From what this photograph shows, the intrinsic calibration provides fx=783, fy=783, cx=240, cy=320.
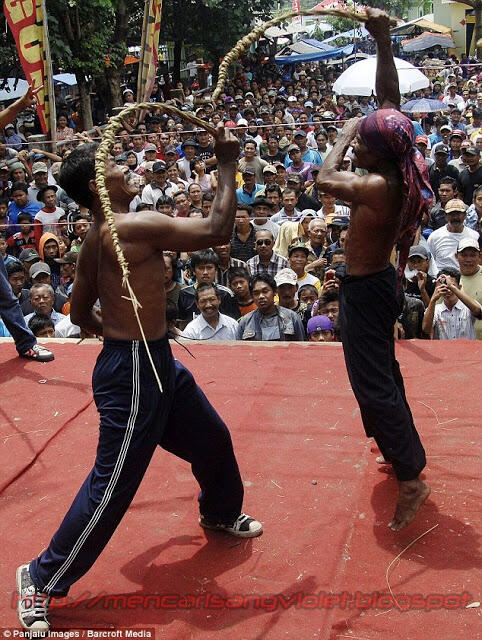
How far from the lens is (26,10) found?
32.7 feet

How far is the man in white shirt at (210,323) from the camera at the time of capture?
5746 mm

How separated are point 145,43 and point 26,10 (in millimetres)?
1547

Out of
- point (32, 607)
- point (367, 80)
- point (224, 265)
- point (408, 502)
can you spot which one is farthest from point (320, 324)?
point (367, 80)

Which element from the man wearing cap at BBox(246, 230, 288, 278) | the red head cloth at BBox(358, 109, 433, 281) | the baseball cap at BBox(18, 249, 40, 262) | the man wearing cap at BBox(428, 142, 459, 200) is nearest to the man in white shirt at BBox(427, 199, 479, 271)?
the man wearing cap at BBox(246, 230, 288, 278)

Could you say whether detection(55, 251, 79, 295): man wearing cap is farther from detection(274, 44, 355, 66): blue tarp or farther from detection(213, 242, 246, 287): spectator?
detection(274, 44, 355, 66): blue tarp

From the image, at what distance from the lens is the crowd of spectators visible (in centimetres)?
578

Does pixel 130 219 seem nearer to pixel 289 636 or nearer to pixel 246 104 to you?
pixel 289 636

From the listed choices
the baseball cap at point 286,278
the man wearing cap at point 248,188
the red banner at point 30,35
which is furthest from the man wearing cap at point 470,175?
the red banner at point 30,35

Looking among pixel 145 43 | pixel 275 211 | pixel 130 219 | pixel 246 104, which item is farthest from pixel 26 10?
pixel 246 104

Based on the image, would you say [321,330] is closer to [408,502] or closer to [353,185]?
[408,502]

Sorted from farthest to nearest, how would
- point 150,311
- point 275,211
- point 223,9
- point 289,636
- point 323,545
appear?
point 223,9 → point 275,211 → point 323,545 → point 150,311 → point 289,636

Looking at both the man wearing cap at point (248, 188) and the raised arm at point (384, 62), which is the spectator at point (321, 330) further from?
the man wearing cap at point (248, 188)

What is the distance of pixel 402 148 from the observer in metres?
3.00

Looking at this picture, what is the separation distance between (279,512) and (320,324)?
94.3 inches
